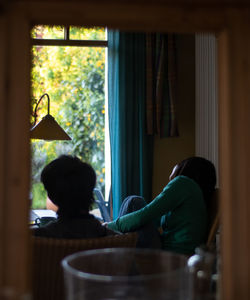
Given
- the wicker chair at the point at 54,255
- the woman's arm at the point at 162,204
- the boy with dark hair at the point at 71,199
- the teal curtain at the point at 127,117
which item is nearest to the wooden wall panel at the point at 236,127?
the wicker chair at the point at 54,255

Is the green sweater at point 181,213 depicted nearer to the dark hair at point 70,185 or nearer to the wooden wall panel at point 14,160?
the dark hair at point 70,185

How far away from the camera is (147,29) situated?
4.27 feet

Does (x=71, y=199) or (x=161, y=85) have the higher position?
(x=161, y=85)

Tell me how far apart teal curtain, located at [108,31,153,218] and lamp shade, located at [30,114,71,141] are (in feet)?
4.63

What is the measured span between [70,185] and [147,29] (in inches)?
36.9

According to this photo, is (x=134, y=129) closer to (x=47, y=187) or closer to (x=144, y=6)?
(x=47, y=187)

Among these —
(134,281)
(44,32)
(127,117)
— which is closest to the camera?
(134,281)

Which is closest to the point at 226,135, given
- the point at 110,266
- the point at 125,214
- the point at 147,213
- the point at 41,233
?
the point at 110,266

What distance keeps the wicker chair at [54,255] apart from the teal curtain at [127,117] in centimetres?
275

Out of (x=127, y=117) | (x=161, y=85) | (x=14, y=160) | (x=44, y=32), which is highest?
(x=44, y=32)

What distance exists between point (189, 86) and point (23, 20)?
12.5 feet

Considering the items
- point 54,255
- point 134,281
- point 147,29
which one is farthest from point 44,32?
point 134,281

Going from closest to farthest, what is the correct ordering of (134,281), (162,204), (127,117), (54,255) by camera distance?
1. (134,281)
2. (54,255)
3. (162,204)
4. (127,117)

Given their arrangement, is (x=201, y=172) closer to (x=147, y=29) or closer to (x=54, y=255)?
(x=54, y=255)
